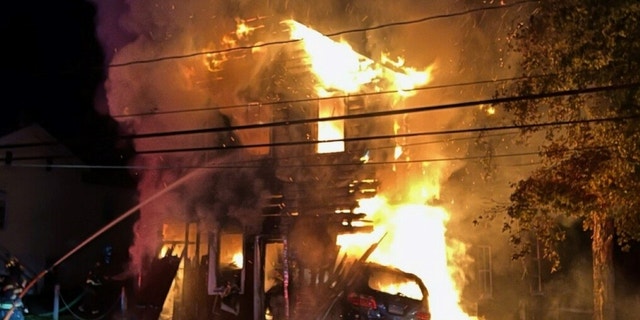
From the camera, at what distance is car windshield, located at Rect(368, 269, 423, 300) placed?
11492 millimetres

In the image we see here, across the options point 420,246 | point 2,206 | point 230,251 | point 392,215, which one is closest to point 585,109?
point 392,215

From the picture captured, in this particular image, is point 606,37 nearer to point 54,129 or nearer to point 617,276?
point 617,276

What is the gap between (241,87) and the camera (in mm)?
15445

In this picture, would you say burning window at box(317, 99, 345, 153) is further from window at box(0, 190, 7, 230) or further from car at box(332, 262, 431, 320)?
window at box(0, 190, 7, 230)

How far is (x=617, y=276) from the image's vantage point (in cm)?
1373

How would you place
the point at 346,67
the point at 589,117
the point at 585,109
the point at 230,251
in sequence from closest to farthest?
the point at 589,117 → the point at 585,109 → the point at 230,251 → the point at 346,67

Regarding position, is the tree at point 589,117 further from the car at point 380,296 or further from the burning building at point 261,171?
the burning building at point 261,171

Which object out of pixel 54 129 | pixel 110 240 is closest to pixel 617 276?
pixel 110 240

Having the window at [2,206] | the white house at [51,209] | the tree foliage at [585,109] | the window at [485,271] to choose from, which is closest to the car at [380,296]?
the tree foliage at [585,109]

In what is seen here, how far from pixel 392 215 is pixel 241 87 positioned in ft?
15.3

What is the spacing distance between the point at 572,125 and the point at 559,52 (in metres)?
1.19

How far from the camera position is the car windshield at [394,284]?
11.5 metres

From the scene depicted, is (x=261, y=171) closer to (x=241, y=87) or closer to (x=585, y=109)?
(x=241, y=87)

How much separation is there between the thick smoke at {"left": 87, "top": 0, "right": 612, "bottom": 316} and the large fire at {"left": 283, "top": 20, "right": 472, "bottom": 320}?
1.34 feet
